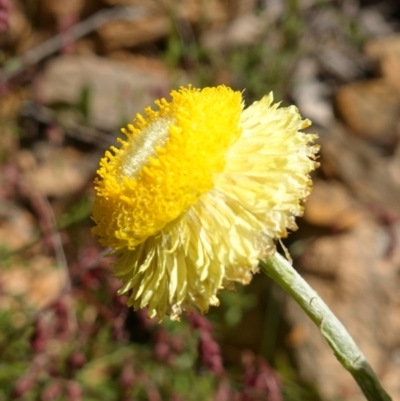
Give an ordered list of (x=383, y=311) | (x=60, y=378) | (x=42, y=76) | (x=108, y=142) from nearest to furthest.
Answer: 1. (x=60, y=378)
2. (x=383, y=311)
3. (x=108, y=142)
4. (x=42, y=76)

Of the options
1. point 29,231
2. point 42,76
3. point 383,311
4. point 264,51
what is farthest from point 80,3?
point 383,311

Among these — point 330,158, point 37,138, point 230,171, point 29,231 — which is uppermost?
point 230,171

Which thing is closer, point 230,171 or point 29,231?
point 230,171

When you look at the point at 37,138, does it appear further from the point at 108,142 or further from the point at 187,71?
the point at 187,71

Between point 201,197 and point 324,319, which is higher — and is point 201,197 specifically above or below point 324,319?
above
